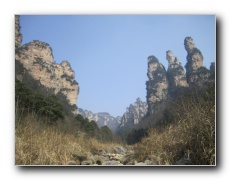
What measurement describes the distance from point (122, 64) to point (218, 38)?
1.06 m

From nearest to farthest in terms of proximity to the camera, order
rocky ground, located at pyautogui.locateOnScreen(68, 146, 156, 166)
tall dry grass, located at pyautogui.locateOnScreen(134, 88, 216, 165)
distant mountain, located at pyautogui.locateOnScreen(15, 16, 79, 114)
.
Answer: tall dry grass, located at pyautogui.locateOnScreen(134, 88, 216, 165) → rocky ground, located at pyautogui.locateOnScreen(68, 146, 156, 166) → distant mountain, located at pyautogui.locateOnScreen(15, 16, 79, 114)

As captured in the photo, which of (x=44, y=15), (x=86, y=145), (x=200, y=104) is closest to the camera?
(x=200, y=104)

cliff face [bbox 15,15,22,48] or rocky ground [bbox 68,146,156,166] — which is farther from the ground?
cliff face [bbox 15,15,22,48]

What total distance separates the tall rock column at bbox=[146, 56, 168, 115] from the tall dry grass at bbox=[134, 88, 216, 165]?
197 millimetres

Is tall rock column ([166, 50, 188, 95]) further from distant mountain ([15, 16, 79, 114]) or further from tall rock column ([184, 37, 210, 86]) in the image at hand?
distant mountain ([15, 16, 79, 114])

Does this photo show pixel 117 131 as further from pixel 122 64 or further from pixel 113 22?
pixel 113 22

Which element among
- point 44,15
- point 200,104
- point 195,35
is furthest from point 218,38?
point 44,15

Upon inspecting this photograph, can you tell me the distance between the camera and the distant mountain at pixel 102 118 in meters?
3.71

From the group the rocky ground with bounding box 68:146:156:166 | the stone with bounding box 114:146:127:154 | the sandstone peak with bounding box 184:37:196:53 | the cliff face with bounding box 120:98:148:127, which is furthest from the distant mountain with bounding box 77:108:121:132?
the sandstone peak with bounding box 184:37:196:53

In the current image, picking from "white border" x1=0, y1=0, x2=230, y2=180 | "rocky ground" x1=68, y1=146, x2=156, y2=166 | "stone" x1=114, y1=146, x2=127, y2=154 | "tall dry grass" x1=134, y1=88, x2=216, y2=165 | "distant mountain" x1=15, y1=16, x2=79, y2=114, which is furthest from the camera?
"stone" x1=114, y1=146, x2=127, y2=154

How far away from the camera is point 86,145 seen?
4488 mm

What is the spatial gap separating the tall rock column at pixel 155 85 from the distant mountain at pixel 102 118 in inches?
16.2

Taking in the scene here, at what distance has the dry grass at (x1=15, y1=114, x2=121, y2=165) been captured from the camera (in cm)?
357

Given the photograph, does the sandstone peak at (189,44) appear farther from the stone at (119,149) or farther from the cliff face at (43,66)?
the stone at (119,149)
